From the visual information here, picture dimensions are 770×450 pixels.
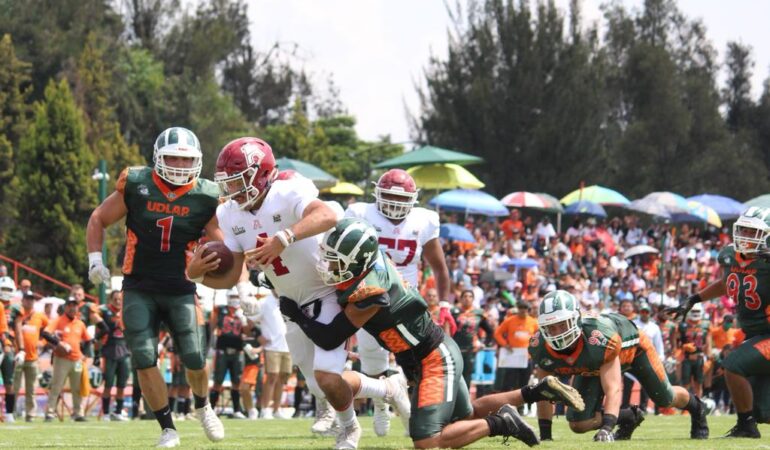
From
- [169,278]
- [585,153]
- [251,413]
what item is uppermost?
[585,153]

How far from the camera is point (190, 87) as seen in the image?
175 ft

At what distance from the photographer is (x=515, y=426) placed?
24.8ft

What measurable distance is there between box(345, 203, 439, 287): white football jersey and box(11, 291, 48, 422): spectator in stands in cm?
737

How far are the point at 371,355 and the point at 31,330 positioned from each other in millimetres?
8001

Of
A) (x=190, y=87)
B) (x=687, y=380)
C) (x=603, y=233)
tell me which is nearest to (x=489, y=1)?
(x=190, y=87)

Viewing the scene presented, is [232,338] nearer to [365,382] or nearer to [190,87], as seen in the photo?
[365,382]

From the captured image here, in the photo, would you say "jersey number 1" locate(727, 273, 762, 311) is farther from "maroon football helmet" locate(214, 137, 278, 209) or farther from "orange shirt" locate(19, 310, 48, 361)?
"orange shirt" locate(19, 310, 48, 361)

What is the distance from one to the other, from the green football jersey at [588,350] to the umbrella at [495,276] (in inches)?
582

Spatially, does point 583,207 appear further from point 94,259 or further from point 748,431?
point 94,259

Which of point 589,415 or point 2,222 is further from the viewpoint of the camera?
point 2,222

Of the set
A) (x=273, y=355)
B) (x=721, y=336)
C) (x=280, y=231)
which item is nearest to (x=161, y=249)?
(x=280, y=231)

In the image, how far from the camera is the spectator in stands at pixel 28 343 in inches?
643

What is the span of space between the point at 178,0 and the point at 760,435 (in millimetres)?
52121

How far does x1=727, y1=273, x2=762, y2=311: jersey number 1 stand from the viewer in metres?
10.0
